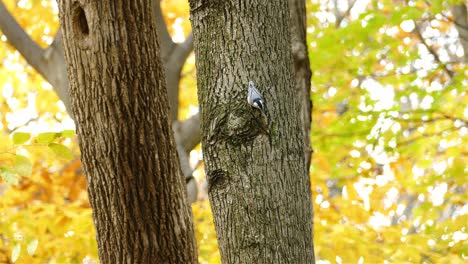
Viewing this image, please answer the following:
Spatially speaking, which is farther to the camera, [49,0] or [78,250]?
[49,0]

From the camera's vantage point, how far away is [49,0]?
19.7ft

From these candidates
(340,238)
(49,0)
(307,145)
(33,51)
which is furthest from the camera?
(49,0)

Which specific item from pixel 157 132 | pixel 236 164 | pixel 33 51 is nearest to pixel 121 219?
pixel 157 132

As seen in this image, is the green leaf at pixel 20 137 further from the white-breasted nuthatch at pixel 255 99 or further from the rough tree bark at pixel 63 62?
the rough tree bark at pixel 63 62

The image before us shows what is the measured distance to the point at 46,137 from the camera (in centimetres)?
229

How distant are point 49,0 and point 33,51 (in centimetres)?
193

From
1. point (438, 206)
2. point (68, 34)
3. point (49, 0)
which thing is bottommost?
point (68, 34)

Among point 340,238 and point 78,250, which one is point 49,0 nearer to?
point 78,250

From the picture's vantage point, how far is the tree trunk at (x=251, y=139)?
169cm

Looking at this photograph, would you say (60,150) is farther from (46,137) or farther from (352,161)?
(352,161)

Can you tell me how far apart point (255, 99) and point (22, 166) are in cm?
110

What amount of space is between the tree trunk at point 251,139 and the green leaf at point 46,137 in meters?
0.77

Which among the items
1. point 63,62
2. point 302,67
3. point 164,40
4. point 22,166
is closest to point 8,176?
point 22,166

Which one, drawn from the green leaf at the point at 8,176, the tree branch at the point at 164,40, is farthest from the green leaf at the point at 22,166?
the tree branch at the point at 164,40
